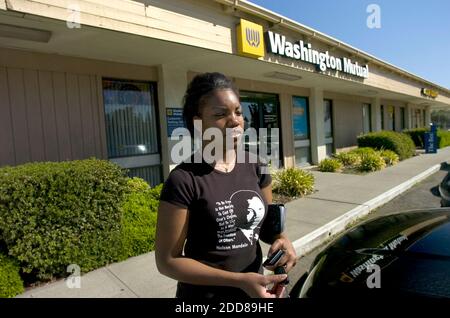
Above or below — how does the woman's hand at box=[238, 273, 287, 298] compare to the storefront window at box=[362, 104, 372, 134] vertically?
below

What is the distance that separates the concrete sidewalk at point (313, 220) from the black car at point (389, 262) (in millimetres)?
1783

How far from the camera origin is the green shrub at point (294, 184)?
7.17m

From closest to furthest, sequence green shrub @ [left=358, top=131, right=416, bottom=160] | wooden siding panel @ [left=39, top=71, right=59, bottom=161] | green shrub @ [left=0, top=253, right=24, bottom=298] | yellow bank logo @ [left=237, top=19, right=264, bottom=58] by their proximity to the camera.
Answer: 1. green shrub @ [left=0, top=253, right=24, bottom=298]
2. wooden siding panel @ [left=39, top=71, right=59, bottom=161]
3. yellow bank logo @ [left=237, top=19, right=264, bottom=58]
4. green shrub @ [left=358, top=131, right=416, bottom=160]

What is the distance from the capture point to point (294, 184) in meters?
7.17

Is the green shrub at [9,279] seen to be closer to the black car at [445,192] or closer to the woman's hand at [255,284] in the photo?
the woman's hand at [255,284]

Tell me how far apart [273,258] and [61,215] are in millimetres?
2810

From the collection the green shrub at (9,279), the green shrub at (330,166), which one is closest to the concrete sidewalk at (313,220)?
the green shrub at (9,279)

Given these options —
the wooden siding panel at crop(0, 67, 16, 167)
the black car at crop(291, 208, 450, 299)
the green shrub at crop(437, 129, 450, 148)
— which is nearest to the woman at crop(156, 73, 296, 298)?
the black car at crop(291, 208, 450, 299)

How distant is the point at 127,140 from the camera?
6453 millimetres

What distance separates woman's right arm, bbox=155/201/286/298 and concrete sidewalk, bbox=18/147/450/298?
2040 millimetres

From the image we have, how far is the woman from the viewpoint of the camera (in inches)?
53.7

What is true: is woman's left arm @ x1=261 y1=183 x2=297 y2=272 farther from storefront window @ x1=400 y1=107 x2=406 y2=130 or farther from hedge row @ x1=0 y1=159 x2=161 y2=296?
Result: storefront window @ x1=400 y1=107 x2=406 y2=130

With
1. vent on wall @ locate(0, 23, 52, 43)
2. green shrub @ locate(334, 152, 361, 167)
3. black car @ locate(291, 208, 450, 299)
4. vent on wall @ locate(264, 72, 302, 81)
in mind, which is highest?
vent on wall @ locate(264, 72, 302, 81)
